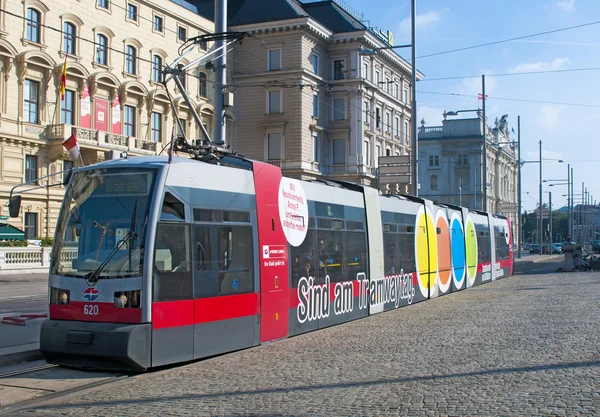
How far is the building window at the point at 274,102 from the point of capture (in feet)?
196

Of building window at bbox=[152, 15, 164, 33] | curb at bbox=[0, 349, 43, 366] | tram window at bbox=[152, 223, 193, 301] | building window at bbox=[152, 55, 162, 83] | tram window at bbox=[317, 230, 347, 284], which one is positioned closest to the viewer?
tram window at bbox=[152, 223, 193, 301]

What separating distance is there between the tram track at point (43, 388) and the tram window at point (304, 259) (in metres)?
4.00

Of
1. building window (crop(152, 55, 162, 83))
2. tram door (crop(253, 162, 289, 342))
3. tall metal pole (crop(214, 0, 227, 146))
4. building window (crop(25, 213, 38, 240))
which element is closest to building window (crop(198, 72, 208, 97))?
building window (crop(152, 55, 162, 83))

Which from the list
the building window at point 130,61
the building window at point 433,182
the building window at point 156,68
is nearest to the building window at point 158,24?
the building window at point 156,68

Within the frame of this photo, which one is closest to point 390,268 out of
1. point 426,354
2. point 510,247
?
point 426,354

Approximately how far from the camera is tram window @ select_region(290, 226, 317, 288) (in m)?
12.9

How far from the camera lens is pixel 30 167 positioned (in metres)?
41.7

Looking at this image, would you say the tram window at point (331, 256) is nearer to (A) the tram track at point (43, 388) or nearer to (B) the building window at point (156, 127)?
(A) the tram track at point (43, 388)

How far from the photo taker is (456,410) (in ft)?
23.4

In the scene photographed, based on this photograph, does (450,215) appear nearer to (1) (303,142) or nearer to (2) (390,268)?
(2) (390,268)

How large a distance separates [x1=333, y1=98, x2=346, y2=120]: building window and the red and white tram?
1937 inches

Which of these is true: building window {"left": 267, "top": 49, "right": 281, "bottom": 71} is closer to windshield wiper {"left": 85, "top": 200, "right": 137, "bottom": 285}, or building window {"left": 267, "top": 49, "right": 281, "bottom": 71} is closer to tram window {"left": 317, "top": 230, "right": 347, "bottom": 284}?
tram window {"left": 317, "top": 230, "right": 347, "bottom": 284}

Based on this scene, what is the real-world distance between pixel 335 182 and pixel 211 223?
5766 mm

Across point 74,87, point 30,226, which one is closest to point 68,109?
point 74,87
